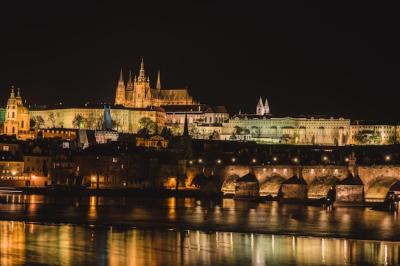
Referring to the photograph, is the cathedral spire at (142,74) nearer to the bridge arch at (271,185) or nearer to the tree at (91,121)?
the tree at (91,121)

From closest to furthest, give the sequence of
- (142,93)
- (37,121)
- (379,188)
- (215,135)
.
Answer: (379,188) < (215,135) < (37,121) < (142,93)

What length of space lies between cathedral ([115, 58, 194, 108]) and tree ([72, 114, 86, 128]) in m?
17.4

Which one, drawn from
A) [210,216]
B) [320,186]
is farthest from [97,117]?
[210,216]

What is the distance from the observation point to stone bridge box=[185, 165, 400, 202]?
2344 inches

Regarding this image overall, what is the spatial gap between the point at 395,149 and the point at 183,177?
5335 cm

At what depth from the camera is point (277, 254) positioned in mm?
33188

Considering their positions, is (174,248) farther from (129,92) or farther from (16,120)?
(129,92)

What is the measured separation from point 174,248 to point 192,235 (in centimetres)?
430

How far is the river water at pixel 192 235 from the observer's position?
1268 inches

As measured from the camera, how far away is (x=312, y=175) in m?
64.1

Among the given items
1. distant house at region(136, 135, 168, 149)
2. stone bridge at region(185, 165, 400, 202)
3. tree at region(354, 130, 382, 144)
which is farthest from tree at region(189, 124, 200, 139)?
stone bridge at region(185, 165, 400, 202)

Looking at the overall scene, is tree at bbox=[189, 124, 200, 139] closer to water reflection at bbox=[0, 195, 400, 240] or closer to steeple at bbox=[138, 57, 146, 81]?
steeple at bbox=[138, 57, 146, 81]

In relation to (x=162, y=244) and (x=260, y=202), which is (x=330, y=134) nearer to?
(x=260, y=202)

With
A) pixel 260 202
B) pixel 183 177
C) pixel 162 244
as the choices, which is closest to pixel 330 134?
pixel 183 177
